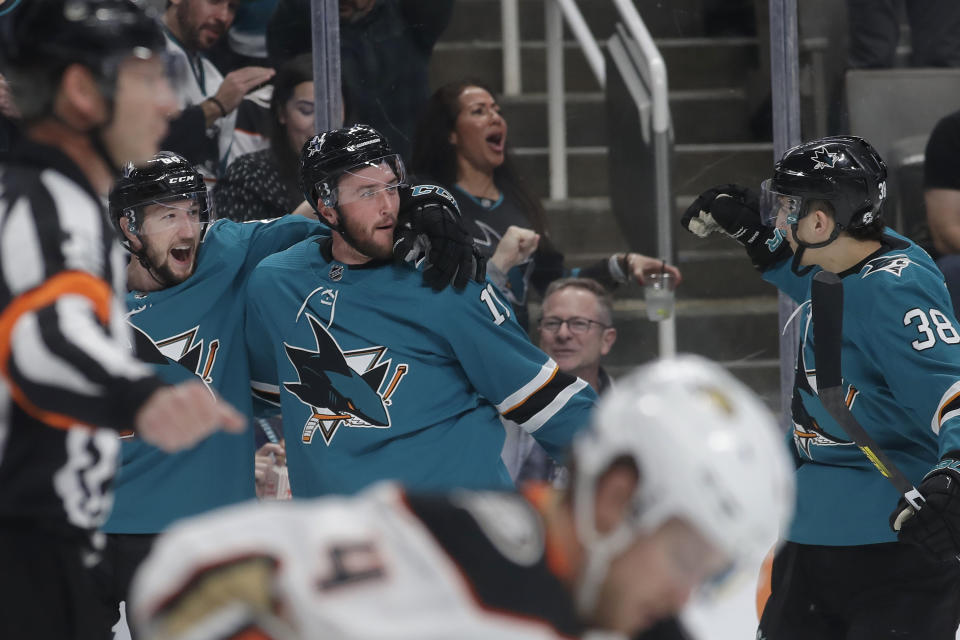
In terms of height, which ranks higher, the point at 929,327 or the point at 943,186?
the point at 943,186

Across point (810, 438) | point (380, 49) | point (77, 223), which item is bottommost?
point (810, 438)

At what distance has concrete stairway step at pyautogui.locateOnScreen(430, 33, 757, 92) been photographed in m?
3.73

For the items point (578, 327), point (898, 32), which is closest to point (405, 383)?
point (578, 327)

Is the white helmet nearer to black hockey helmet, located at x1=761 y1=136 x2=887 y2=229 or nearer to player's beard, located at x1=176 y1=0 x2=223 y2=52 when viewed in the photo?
black hockey helmet, located at x1=761 y1=136 x2=887 y2=229

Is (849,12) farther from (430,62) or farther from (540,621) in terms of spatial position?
(540,621)

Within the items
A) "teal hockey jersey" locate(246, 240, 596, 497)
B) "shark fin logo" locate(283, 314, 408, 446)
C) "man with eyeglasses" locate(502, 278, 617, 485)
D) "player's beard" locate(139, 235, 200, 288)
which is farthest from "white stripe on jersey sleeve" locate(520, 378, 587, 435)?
"man with eyeglasses" locate(502, 278, 617, 485)

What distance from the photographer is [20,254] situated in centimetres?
153

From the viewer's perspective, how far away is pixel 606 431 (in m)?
1.25

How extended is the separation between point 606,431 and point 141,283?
1.87 m

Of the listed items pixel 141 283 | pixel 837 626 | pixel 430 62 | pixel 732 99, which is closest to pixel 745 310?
pixel 732 99

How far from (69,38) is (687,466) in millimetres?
950

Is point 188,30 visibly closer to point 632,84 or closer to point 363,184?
point 363,184

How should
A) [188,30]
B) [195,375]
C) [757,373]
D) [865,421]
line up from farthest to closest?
[757,373], [188,30], [195,375], [865,421]

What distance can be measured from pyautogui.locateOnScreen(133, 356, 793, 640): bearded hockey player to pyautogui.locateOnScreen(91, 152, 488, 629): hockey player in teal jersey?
1614 millimetres
